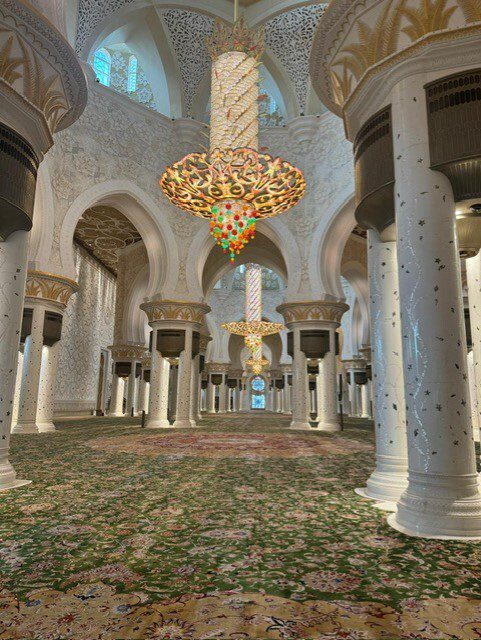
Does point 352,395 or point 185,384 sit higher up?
point 185,384

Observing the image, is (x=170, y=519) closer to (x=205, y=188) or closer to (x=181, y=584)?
(x=181, y=584)

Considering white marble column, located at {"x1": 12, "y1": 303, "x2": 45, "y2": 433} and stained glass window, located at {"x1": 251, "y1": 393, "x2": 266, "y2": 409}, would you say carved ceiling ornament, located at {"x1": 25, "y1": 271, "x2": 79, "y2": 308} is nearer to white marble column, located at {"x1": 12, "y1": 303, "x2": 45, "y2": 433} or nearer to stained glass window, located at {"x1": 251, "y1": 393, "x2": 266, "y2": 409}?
white marble column, located at {"x1": 12, "y1": 303, "x2": 45, "y2": 433}

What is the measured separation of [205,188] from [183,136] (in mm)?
3873

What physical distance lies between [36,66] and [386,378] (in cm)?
287

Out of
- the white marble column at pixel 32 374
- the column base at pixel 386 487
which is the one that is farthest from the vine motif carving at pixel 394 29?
the white marble column at pixel 32 374

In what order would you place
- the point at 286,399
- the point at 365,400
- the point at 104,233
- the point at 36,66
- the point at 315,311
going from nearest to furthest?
1. the point at 36,66
2. the point at 315,311
3. the point at 104,233
4. the point at 365,400
5. the point at 286,399

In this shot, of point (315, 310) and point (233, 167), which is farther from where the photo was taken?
point (315, 310)

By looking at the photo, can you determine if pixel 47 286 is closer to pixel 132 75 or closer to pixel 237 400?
pixel 132 75

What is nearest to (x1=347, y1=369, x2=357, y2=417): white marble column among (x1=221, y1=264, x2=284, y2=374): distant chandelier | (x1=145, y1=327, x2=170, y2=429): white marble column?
(x1=221, y1=264, x2=284, y2=374): distant chandelier

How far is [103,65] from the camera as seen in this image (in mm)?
10047

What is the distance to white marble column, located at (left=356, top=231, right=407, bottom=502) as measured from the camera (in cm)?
260

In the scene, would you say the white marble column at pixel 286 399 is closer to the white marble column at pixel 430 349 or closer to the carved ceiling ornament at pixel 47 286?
the carved ceiling ornament at pixel 47 286

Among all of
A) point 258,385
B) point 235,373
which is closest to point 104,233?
point 235,373

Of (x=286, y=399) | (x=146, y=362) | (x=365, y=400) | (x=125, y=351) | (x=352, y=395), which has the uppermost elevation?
(x=125, y=351)
